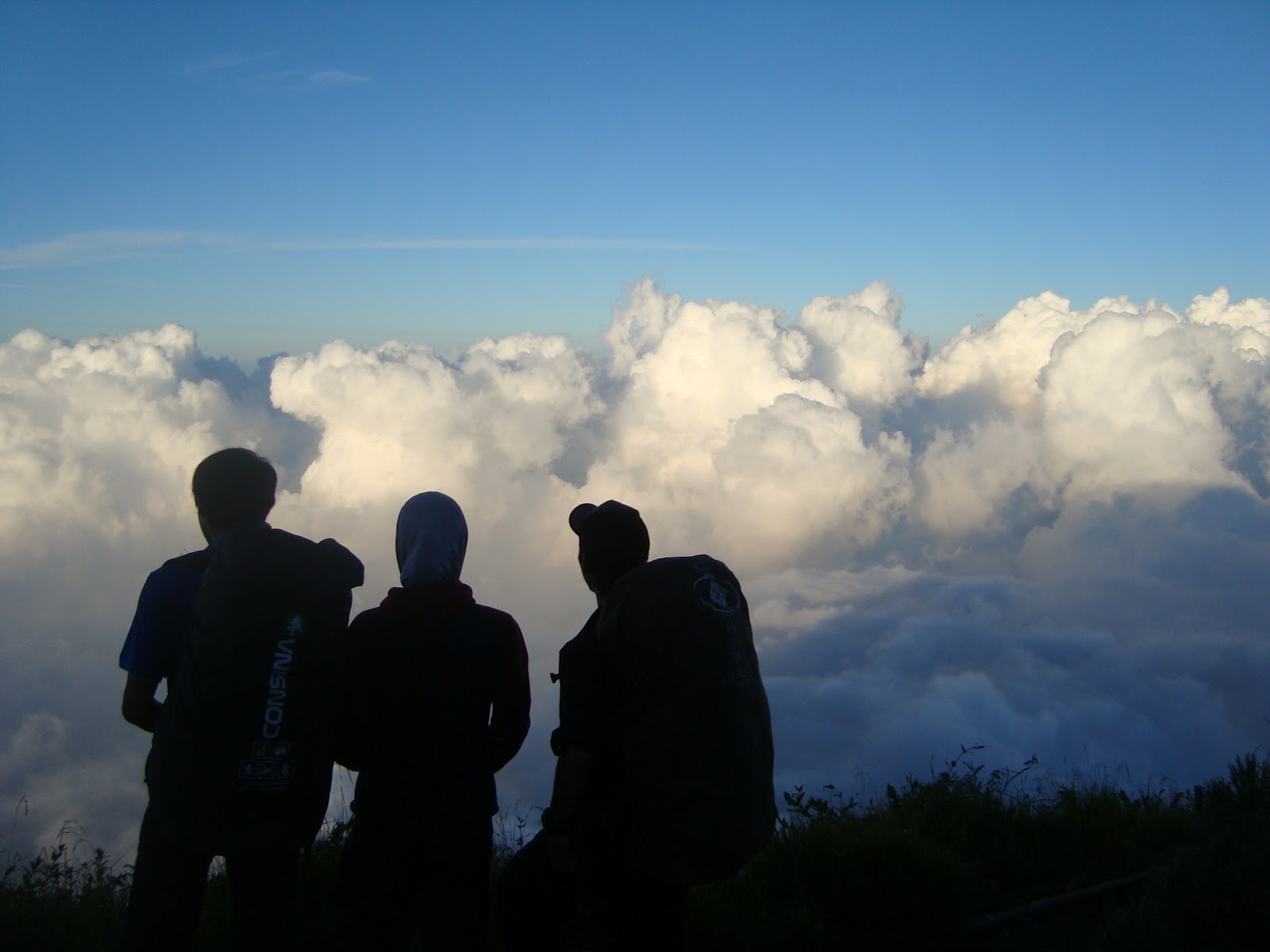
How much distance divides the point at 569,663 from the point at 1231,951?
2943 mm

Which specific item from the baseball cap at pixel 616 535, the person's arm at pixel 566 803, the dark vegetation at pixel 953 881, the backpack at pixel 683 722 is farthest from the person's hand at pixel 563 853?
the dark vegetation at pixel 953 881

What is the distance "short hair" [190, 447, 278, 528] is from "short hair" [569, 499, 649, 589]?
994mm

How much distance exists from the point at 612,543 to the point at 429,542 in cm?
Answer: 58

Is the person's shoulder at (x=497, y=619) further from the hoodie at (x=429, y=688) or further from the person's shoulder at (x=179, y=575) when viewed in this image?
the person's shoulder at (x=179, y=575)

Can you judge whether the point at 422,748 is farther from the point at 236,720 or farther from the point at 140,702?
the point at 140,702

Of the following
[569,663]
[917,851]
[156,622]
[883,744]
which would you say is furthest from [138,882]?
[883,744]

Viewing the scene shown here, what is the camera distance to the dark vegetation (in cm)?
372

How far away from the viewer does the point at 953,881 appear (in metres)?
4.11

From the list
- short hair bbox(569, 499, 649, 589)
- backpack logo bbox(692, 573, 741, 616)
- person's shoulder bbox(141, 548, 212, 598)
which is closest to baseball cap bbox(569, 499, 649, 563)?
short hair bbox(569, 499, 649, 589)

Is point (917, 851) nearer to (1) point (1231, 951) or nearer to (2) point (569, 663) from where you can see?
(1) point (1231, 951)

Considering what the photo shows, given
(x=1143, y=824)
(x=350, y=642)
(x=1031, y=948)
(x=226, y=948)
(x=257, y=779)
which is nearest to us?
(x=257, y=779)

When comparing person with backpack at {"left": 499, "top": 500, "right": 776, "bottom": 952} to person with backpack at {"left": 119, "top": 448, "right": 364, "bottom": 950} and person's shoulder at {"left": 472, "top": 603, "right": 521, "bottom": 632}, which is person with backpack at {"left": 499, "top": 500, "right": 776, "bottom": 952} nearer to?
person's shoulder at {"left": 472, "top": 603, "right": 521, "bottom": 632}

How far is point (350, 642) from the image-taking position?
2.88 metres

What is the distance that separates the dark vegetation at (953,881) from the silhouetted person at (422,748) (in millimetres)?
998
